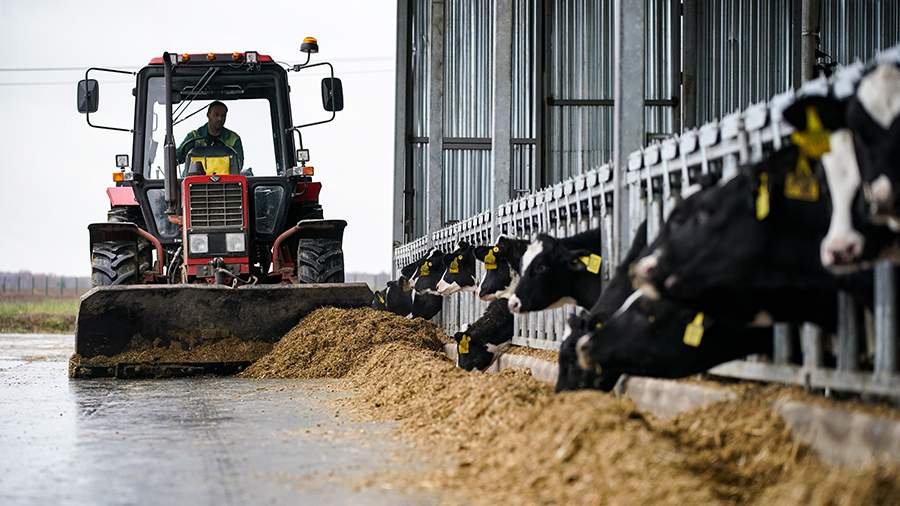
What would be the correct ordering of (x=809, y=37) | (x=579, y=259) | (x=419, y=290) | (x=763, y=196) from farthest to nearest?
(x=809, y=37), (x=419, y=290), (x=579, y=259), (x=763, y=196)

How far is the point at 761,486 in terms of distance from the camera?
5.12 m

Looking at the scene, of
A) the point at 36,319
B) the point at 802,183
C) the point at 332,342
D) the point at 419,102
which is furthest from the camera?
the point at 36,319

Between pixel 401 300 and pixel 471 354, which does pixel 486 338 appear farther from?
pixel 401 300

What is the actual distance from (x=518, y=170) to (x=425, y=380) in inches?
637

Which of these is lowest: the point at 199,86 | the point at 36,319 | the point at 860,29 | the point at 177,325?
the point at 36,319

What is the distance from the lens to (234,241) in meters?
14.5

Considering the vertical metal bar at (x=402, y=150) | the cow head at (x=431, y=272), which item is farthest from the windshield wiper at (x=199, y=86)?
the vertical metal bar at (x=402, y=150)

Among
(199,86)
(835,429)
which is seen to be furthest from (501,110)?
(835,429)

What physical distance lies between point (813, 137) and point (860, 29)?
20307mm

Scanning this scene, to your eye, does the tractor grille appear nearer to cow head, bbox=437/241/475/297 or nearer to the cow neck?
cow head, bbox=437/241/475/297

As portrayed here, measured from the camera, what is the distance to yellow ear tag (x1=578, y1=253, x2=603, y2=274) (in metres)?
9.56

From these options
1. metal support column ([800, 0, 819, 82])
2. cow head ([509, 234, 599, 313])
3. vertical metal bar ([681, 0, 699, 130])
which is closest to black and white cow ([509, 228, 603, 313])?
cow head ([509, 234, 599, 313])

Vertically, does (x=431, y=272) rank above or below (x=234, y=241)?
below

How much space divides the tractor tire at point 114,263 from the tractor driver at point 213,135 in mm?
1329
